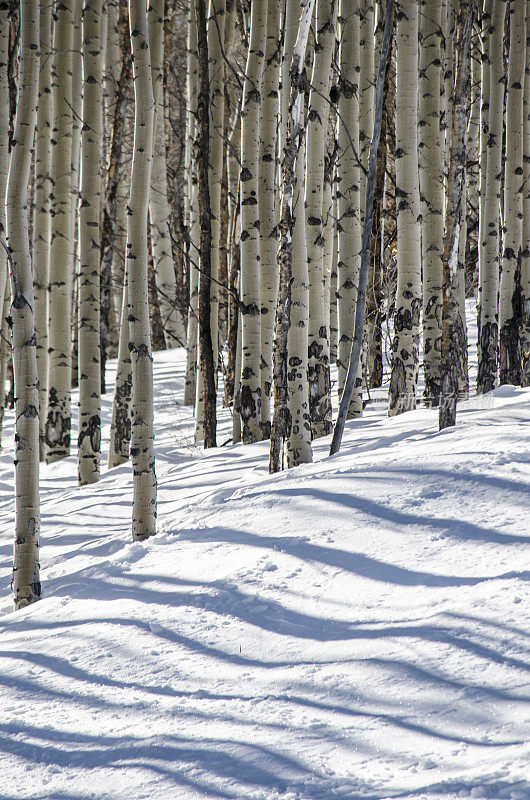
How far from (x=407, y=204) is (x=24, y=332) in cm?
411

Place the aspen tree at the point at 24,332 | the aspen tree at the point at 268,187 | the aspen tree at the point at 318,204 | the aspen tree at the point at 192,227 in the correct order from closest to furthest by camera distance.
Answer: the aspen tree at the point at 24,332 < the aspen tree at the point at 318,204 < the aspen tree at the point at 268,187 < the aspen tree at the point at 192,227

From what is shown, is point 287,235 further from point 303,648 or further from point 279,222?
point 303,648

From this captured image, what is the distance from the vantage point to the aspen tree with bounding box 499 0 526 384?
8.22m

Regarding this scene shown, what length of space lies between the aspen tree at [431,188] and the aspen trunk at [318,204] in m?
1.26

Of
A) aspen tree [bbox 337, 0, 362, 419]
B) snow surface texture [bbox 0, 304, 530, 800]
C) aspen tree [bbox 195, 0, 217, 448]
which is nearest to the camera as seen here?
snow surface texture [bbox 0, 304, 530, 800]

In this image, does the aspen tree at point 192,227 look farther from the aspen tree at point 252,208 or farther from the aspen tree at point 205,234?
the aspen tree at point 252,208

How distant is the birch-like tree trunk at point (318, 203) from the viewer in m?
5.67

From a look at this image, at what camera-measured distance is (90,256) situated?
8.20 metres

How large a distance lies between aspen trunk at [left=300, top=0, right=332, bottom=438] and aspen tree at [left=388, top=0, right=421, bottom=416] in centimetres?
78

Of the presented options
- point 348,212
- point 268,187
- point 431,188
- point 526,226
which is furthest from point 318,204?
point 526,226

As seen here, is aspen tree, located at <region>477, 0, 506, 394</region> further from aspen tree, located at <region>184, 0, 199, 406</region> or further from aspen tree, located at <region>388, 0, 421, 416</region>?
aspen tree, located at <region>184, 0, 199, 406</region>

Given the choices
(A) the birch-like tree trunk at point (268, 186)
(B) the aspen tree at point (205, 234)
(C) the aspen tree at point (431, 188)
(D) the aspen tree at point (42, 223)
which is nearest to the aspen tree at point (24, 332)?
(A) the birch-like tree trunk at point (268, 186)

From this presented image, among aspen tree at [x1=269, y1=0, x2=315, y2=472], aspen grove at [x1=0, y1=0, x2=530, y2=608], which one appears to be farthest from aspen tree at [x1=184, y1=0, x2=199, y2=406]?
aspen tree at [x1=269, y1=0, x2=315, y2=472]

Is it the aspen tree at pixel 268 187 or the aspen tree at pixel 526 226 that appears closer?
the aspen tree at pixel 268 187
